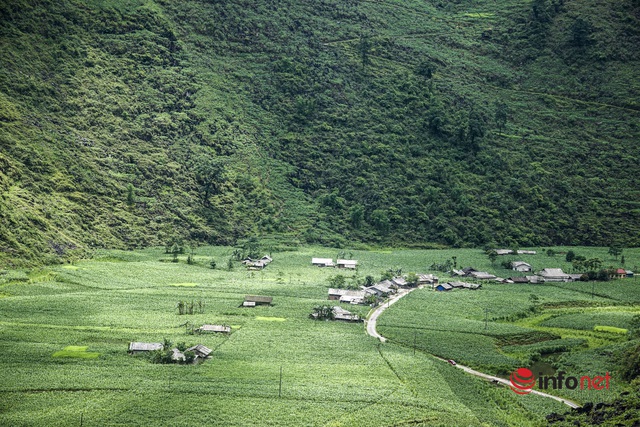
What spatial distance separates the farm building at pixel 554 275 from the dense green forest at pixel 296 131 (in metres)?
19.1

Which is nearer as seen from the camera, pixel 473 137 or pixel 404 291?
pixel 404 291

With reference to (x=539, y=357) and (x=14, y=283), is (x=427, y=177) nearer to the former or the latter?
(x=539, y=357)

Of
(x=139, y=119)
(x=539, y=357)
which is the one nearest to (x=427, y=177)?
(x=139, y=119)

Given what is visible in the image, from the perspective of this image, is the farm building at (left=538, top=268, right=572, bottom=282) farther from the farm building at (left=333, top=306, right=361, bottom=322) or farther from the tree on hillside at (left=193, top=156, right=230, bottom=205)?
the tree on hillside at (left=193, top=156, right=230, bottom=205)

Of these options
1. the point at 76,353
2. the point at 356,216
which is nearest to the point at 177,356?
the point at 76,353

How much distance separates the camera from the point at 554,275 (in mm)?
111875

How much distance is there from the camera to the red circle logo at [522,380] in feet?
223

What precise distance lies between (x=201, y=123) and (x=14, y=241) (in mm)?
53610

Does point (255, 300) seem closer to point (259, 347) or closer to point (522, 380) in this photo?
point (259, 347)

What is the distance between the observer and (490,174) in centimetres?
14538

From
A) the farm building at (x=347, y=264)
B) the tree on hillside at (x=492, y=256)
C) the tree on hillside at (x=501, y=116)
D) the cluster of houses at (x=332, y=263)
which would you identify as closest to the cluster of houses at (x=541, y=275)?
the tree on hillside at (x=492, y=256)

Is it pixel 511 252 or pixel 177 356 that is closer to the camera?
pixel 177 356

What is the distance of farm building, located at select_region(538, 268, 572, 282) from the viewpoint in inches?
4390

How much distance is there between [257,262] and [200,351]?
44.8m
